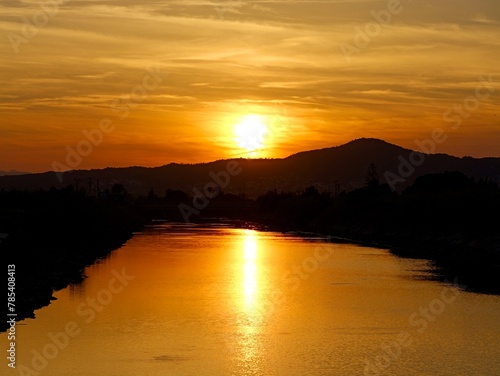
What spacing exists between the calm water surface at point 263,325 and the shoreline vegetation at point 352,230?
1610 millimetres

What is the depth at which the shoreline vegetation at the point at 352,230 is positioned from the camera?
1379 inches

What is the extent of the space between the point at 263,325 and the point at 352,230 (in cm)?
5641

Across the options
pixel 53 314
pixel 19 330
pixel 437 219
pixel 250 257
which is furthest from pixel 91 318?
pixel 437 219

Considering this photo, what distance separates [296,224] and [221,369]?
291ft

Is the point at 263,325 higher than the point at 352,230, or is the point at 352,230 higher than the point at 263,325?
the point at 352,230

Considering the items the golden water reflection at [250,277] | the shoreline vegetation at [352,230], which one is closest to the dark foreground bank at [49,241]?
the shoreline vegetation at [352,230]

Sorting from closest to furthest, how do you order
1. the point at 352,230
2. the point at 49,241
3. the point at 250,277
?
the point at 250,277
the point at 49,241
the point at 352,230

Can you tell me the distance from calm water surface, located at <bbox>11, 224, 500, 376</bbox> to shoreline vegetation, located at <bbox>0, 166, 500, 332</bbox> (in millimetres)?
1610

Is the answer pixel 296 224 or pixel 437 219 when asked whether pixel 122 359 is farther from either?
pixel 296 224

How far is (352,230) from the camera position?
3125 inches

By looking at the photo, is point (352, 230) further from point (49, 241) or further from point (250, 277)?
point (250, 277)

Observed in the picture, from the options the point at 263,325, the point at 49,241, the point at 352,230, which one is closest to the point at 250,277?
the point at 263,325

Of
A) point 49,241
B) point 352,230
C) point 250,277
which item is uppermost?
point 352,230

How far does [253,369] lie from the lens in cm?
1812
